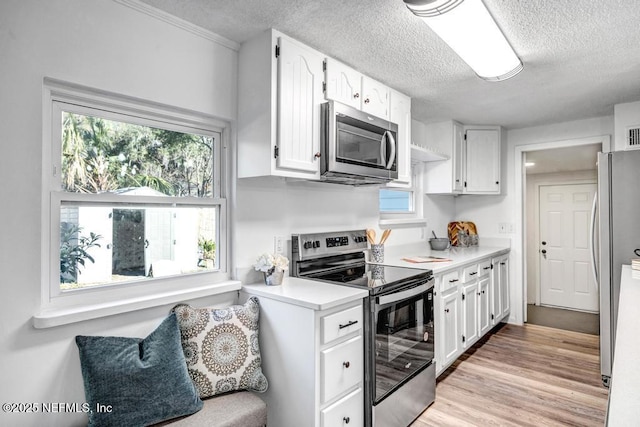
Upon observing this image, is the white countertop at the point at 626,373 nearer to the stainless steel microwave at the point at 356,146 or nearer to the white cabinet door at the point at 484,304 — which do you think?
the stainless steel microwave at the point at 356,146

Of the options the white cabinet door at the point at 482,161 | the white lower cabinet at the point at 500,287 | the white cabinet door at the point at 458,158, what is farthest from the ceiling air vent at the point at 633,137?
the white lower cabinet at the point at 500,287

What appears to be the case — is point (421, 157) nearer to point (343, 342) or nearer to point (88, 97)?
point (343, 342)

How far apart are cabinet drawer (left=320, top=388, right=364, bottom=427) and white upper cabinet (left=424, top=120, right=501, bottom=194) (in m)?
2.58

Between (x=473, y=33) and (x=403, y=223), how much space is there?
80.4 inches

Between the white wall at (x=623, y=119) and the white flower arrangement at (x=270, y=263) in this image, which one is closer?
the white flower arrangement at (x=270, y=263)

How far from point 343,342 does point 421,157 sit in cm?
242

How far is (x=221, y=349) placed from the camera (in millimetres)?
1738

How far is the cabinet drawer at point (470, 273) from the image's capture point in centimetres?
305

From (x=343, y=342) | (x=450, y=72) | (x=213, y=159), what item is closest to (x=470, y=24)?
(x=450, y=72)

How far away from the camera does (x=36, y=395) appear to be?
140cm

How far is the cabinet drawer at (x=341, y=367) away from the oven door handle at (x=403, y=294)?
24cm

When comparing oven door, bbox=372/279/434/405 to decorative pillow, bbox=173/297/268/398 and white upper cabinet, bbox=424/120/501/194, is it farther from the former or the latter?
white upper cabinet, bbox=424/120/501/194

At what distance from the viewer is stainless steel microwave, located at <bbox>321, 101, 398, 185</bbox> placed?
2096 millimetres

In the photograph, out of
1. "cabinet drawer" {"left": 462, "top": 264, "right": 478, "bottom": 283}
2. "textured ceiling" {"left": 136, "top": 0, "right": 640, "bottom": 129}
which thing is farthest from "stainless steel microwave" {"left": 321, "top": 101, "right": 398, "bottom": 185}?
"cabinet drawer" {"left": 462, "top": 264, "right": 478, "bottom": 283}
